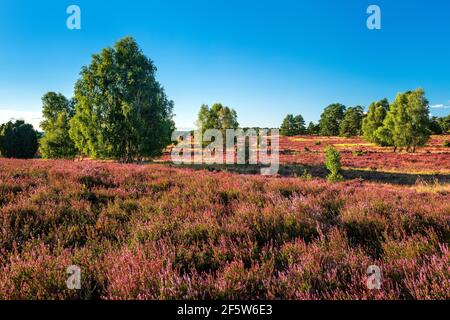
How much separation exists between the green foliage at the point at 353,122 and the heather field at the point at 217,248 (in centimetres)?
9623

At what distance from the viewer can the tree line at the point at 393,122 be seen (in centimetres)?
4566

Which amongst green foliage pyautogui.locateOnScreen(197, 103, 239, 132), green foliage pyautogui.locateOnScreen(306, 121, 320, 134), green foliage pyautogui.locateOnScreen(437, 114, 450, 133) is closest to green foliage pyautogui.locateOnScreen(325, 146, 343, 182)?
green foliage pyautogui.locateOnScreen(197, 103, 239, 132)

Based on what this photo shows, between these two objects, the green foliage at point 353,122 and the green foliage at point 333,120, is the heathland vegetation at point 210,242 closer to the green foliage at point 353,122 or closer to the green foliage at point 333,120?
the green foliage at point 353,122

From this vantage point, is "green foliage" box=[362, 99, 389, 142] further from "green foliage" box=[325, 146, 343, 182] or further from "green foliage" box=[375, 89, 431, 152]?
"green foliage" box=[325, 146, 343, 182]

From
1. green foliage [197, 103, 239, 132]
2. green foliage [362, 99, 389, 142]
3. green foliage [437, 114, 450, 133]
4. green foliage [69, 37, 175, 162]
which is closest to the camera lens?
green foliage [69, 37, 175, 162]

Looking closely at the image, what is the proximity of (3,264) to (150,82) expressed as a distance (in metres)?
24.6

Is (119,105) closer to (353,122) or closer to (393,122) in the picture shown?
(393,122)

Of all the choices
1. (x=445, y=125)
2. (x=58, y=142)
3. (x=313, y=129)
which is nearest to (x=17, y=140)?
(x=58, y=142)

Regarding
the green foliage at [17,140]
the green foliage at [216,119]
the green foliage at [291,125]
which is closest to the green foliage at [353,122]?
the green foliage at [291,125]

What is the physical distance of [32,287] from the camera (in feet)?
8.90

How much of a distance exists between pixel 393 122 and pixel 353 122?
1803 inches

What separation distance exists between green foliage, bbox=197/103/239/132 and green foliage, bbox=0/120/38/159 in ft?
87.1

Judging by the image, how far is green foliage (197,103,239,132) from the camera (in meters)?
50.8
